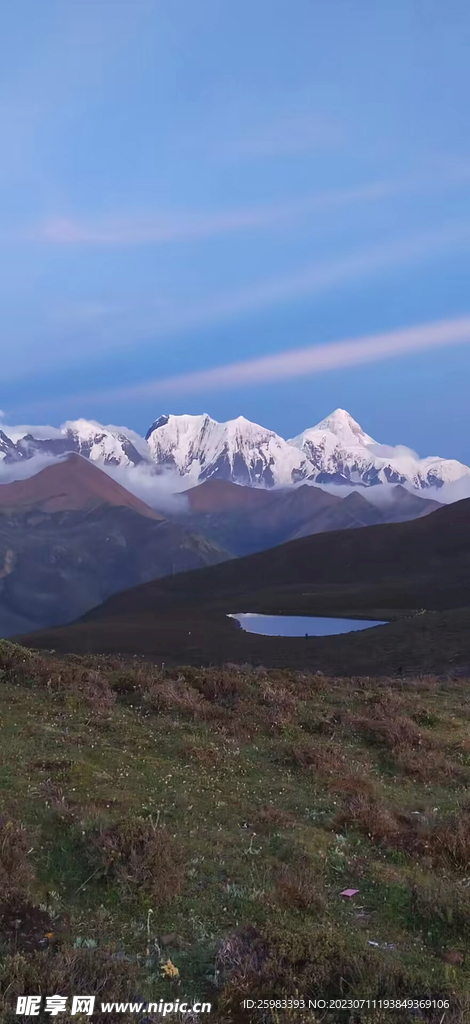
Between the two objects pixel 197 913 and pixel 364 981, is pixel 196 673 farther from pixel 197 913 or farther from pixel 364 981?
pixel 364 981

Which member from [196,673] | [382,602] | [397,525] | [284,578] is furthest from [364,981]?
[397,525]

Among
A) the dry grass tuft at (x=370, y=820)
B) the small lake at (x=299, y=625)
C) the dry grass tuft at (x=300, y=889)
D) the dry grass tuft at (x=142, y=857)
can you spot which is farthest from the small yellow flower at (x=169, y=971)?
the small lake at (x=299, y=625)

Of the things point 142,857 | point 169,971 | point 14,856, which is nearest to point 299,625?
point 142,857

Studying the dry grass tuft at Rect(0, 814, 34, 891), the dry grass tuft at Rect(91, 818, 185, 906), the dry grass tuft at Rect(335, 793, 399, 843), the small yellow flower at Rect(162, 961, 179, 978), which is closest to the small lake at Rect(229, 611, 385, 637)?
the dry grass tuft at Rect(335, 793, 399, 843)

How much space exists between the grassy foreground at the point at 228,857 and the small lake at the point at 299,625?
60.6 meters

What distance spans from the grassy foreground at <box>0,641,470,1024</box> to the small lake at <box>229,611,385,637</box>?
60.6 meters

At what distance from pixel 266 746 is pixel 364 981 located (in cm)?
803

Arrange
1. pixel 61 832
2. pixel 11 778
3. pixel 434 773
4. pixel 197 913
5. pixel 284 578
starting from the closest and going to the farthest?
pixel 197 913
pixel 61 832
pixel 11 778
pixel 434 773
pixel 284 578

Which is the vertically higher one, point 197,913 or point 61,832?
point 61,832

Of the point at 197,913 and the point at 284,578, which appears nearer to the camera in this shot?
the point at 197,913

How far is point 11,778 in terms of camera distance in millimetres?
10109

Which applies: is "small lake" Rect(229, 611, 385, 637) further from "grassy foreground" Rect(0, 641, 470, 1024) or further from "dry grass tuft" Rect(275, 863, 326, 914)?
"dry grass tuft" Rect(275, 863, 326, 914)

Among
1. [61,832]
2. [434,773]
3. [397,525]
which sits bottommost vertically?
[434,773]

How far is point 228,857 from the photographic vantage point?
852cm
